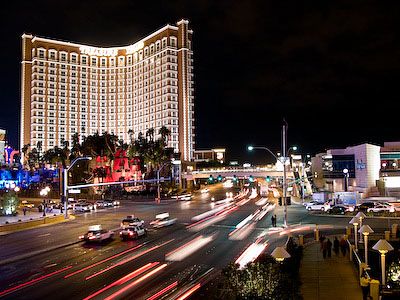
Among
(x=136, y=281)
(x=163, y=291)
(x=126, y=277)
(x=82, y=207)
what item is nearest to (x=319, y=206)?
(x=126, y=277)

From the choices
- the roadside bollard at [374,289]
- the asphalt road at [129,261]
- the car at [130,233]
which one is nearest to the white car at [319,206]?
the asphalt road at [129,261]

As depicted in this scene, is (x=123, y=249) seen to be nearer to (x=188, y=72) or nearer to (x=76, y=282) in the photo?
(x=76, y=282)

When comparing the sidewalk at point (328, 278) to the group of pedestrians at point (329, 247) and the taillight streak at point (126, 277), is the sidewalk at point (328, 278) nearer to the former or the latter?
the group of pedestrians at point (329, 247)

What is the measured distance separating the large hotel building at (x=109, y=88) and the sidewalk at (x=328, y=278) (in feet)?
349

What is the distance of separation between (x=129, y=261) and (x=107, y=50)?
5760 inches

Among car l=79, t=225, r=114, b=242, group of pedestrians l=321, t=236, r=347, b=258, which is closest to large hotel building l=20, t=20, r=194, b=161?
car l=79, t=225, r=114, b=242

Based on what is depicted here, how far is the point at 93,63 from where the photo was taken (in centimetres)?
15275

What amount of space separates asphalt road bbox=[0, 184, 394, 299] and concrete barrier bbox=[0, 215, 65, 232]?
6.79 ft

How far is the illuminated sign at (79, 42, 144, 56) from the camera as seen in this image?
149 meters

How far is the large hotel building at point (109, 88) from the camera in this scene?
5143 inches

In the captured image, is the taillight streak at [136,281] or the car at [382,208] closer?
the taillight streak at [136,281]

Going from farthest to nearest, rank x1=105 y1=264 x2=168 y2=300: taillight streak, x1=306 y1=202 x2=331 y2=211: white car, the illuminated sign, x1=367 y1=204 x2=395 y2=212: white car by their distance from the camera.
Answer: the illuminated sign → x1=306 y1=202 x2=331 y2=211: white car → x1=367 y1=204 x2=395 y2=212: white car → x1=105 y1=264 x2=168 y2=300: taillight streak

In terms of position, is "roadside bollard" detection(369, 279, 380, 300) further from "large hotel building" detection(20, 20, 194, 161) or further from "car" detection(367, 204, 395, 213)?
"large hotel building" detection(20, 20, 194, 161)

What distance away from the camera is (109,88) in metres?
155
